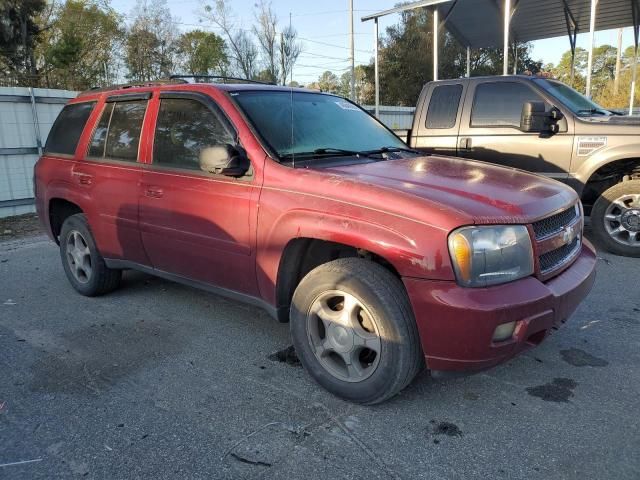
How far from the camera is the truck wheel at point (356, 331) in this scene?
8.80 ft

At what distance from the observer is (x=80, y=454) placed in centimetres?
253

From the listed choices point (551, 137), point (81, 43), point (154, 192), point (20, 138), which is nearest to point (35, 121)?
point (20, 138)

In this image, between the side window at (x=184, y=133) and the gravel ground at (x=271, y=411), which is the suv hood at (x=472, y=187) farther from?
the gravel ground at (x=271, y=411)

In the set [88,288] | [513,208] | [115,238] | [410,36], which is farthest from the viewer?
[410,36]

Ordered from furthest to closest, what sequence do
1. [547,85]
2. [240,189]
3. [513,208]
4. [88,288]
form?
[547,85] → [88,288] → [240,189] → [513,208]

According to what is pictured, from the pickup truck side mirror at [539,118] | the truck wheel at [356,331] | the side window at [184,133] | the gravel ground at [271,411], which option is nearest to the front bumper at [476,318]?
the truck wheel at [356,331]

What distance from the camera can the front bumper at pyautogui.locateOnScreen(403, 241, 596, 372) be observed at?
8.05 feet

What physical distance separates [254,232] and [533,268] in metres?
1.62

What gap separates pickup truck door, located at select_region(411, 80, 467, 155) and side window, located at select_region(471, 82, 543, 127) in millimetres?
219

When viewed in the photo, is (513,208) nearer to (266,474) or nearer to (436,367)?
(436,367)

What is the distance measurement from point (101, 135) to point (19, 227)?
4.92 m

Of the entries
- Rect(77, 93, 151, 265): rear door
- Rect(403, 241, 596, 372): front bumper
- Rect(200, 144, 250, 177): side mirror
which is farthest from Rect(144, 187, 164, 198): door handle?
Rect(403, 241, 596, 372): front bumper

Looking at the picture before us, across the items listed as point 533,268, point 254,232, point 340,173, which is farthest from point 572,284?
point 254,232

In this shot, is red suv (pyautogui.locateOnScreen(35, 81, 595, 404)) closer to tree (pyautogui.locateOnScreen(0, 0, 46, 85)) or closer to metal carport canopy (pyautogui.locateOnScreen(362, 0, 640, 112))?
metal carport canopy (pyautogui.locateOnScreen(362, 0, 640, 112))
